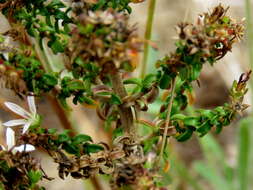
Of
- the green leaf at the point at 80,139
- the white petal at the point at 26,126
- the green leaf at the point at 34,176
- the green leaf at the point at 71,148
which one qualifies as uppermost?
the white petal at the point at 26,126

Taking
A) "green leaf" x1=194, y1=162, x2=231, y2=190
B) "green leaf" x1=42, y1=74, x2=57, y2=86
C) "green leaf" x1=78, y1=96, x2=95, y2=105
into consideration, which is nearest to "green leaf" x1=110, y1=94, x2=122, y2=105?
"green leaf" x1=78, y1=96, x2=95, y2=105

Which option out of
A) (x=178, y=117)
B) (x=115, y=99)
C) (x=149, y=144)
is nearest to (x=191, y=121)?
(x=178, y=117)

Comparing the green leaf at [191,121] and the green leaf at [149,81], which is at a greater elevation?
the green leaf at [149,81]

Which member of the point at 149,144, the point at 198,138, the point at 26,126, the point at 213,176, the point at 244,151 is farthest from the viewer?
the point at 198,138

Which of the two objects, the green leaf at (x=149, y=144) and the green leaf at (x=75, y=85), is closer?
the green leaf at (x=75, y=85)

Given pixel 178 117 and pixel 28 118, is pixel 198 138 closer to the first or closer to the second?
pixel 178 117

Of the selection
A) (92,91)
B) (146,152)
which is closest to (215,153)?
(146,152)

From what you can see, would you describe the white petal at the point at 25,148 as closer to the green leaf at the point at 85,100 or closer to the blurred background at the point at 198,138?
the green leaf at the point at 85,100

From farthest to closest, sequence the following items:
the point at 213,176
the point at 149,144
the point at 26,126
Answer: the point at 213,176
the point at 149,144
the point at 26,126

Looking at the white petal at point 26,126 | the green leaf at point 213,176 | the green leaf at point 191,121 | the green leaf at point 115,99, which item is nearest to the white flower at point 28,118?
the white petal at point 26,126
